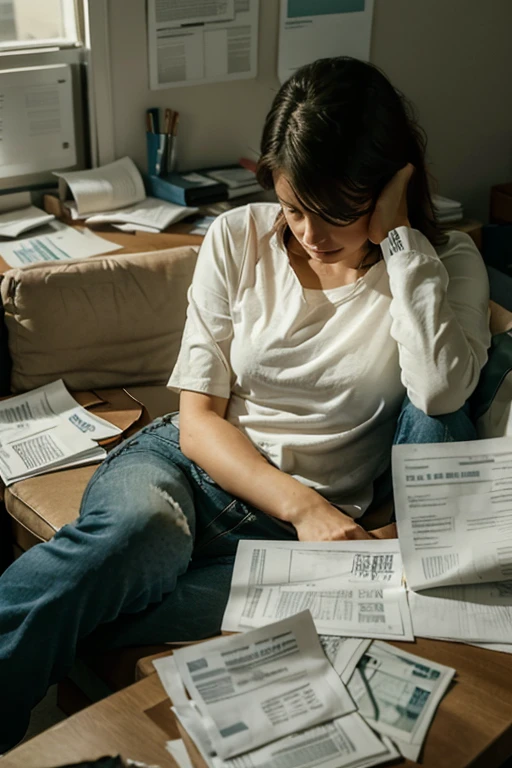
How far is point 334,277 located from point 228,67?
1407mm

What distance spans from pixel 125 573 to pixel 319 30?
83.1 inches

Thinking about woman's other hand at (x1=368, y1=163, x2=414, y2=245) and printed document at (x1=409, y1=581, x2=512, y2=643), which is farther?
woman's other hand at (x1=368, y1=163, x2=414, y2=245)

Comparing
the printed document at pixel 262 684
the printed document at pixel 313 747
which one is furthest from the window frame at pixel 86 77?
the printed document at pixel 313 747

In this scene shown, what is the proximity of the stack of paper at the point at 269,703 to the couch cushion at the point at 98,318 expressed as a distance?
103cm

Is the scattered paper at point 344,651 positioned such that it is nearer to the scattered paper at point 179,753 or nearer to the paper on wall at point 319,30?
the scattered paper at point 179,753

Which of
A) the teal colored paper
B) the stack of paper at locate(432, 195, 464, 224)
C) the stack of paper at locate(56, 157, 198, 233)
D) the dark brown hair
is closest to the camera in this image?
the dark brown hair

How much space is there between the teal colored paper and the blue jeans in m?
1.78

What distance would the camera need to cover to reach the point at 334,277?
170cm

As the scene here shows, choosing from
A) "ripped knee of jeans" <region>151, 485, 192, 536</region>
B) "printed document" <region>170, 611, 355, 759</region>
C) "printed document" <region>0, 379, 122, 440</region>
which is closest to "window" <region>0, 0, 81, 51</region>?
"printed document" <region>0, 379, 122, 440</region>

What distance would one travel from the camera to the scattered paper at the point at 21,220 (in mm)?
2500

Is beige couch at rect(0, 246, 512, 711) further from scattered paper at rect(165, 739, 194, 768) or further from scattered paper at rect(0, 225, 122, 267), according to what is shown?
scattered paper at rect(165, 739, 194, 768)

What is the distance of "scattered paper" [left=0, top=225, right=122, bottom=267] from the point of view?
2.35 m

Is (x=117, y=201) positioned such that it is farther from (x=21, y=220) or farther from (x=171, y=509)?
(x=171, y=509)

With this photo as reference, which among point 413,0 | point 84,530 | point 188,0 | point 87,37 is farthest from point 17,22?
point 84,530
